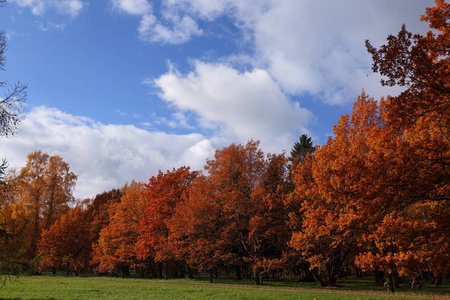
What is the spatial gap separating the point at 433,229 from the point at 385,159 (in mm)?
2763

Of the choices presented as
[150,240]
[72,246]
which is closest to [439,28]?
[150,240]

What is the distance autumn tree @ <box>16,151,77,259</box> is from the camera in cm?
4466

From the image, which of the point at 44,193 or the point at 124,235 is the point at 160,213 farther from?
the point at 44,193

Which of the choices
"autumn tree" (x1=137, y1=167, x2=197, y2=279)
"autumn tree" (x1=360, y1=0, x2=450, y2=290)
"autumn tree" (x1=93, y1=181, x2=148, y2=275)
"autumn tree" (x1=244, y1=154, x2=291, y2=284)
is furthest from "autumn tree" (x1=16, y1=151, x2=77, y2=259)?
"autumn tree" (x1=360, y1=0, x2=450, y2=290)

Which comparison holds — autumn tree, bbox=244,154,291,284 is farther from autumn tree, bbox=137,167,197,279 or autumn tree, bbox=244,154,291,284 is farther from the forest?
autumn tree, bbox=137,167,197,279

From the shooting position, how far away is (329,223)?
18594mm

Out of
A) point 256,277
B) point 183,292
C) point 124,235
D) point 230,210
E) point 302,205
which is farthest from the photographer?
point 124,235

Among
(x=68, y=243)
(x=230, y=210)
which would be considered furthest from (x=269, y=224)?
(x=68, y=243)

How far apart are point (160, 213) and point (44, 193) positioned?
72.0ft

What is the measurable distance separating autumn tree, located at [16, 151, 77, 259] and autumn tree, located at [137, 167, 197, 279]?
1746 centimetres

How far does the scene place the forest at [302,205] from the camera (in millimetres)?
9039

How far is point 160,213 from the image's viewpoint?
35656mm

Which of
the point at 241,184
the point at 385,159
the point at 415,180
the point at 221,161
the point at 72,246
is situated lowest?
the point at 72,246

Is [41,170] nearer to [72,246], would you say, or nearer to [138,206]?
[72,246]
